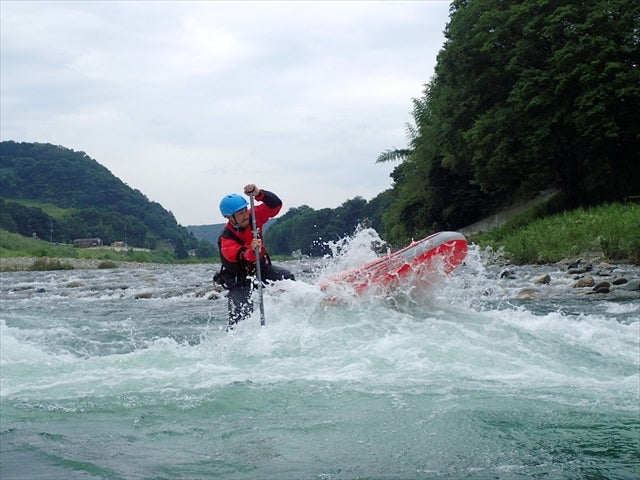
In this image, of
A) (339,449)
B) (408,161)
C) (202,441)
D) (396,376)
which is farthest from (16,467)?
(408,161)

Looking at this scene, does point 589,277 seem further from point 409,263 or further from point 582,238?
point 582,238

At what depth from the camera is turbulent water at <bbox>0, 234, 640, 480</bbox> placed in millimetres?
3764

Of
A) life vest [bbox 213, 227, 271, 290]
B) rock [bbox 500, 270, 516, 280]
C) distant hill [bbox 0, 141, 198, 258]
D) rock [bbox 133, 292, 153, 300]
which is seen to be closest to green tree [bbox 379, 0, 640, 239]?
rock [bbox 500, 270, 516, 280]

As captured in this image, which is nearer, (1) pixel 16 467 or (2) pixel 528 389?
(1) pixel 16 467

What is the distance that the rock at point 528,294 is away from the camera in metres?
11.9

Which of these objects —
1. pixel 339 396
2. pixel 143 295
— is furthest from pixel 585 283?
pixel 143 295

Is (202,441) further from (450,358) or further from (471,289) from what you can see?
(471,289)

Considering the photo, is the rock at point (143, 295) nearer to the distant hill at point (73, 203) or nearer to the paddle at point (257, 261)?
the paddle at point (257, 261)

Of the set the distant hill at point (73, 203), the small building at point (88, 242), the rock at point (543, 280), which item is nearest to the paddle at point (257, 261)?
the rock at point (543, 280)

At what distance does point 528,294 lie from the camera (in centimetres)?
1211

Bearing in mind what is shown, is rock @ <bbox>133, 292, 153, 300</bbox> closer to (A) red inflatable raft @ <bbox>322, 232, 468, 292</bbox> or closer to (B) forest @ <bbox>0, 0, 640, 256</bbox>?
(A) red inflatable raft @ <bbox>322, 232, 468, 292</bbox>

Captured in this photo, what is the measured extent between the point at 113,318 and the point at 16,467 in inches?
329

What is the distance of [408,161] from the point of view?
142 feet

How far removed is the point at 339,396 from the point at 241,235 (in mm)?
3344
